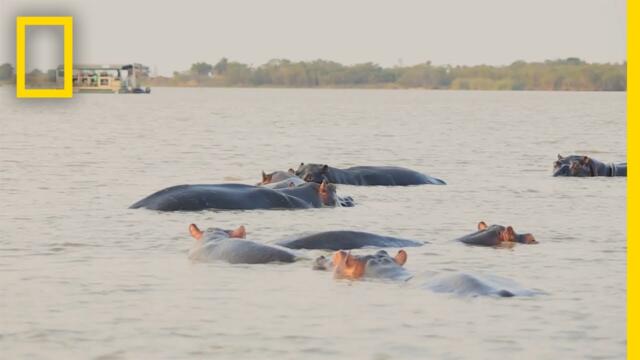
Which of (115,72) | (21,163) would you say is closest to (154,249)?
(21,163)

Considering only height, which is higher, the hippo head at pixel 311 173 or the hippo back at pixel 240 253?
the hippo head at pixel 311 173

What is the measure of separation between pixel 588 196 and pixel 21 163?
42.9 feet

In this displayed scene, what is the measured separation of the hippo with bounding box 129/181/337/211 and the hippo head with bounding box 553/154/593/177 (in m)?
7.75

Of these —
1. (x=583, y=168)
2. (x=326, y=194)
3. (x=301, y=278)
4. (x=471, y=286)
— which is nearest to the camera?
(x=471, y=286)

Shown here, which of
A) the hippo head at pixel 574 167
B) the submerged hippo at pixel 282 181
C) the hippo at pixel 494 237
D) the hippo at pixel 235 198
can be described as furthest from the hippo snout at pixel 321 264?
the hippo head at pixel 574 167

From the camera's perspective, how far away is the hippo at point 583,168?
2553 cm

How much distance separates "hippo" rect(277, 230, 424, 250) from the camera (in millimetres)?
14258

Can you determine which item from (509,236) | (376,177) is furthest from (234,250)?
(376,177)

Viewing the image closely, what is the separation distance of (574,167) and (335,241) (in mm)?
12000

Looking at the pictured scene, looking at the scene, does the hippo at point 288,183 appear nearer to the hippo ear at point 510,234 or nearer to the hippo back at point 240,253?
the hippo ear at point 510,234

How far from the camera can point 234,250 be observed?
13.4m

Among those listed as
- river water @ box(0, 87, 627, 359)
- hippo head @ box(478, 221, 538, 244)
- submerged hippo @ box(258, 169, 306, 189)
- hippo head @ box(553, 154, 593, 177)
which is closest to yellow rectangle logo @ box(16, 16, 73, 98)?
river water @ box(0, 87, 627, 359)

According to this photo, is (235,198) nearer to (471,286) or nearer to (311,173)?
(311,173)

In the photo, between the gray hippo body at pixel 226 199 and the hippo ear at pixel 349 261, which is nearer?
the hippo ear at pixel 349 261
